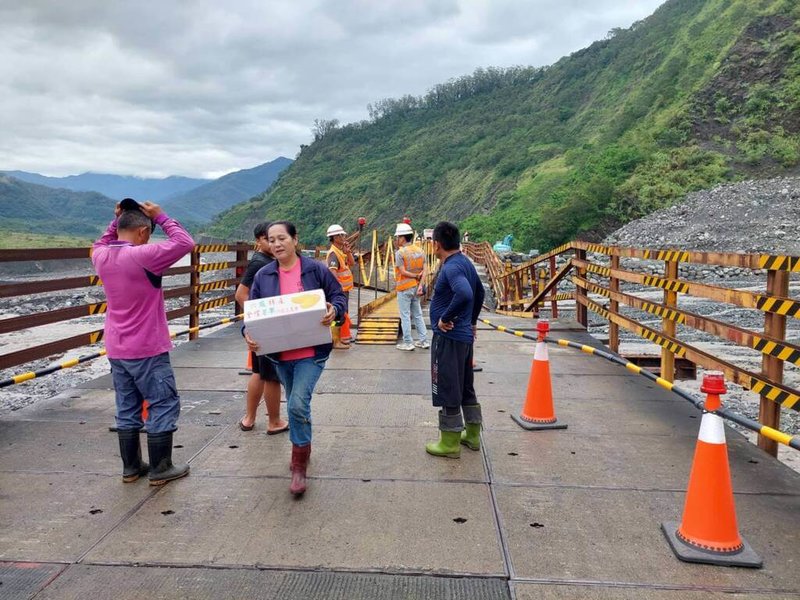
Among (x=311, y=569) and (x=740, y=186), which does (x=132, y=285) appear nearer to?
(x=311, y=569)

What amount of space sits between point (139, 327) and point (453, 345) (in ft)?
6.95

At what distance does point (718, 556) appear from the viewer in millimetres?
3139

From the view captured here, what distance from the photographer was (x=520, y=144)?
79000mm

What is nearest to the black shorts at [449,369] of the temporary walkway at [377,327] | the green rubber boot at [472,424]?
the green rubber boot at [472,424]

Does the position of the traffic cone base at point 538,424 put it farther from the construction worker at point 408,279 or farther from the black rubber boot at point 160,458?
the construction worker at point 408,279

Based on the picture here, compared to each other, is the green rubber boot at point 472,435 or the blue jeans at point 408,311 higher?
the blue jeans at point 408,311

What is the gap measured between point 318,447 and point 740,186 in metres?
31.7

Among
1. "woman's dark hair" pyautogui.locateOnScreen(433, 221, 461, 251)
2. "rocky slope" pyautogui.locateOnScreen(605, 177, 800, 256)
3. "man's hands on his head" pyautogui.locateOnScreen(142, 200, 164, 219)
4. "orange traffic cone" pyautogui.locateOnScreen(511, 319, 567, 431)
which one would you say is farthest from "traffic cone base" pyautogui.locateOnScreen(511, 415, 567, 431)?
"rocky slope" pyautogui.locateOnScreen(605, 177, 800, 256)

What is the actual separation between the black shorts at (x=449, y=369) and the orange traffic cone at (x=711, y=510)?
5.48 feet

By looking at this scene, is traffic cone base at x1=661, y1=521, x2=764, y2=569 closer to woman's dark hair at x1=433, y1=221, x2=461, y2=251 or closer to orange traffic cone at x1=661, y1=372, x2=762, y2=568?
orange traffic cone at x1=661, y1=372, x2=762, y2=568

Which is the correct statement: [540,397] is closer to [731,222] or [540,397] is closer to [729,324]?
[729,324]

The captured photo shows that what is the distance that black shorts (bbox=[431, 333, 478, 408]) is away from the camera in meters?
4.51

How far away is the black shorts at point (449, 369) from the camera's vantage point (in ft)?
14.8

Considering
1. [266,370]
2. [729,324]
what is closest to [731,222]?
[729,324]
